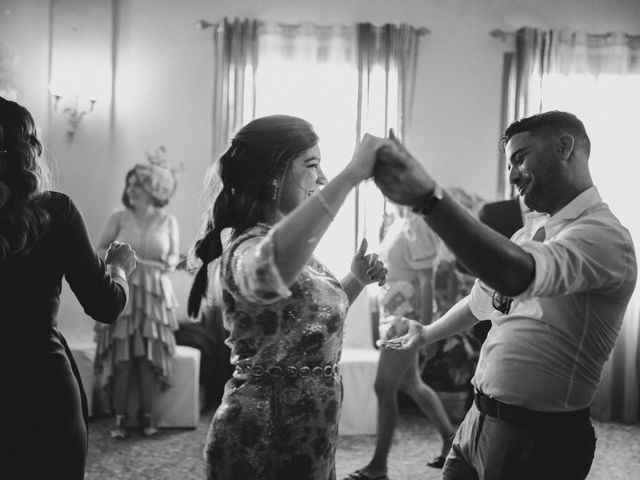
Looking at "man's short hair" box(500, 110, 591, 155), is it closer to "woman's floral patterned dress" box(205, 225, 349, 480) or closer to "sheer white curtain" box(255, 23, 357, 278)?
"woman's floral patterned dress" box(205, 225, 349, 480)

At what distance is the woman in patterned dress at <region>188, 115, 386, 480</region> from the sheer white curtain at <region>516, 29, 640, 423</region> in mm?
3896

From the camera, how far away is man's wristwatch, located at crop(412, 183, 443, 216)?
1.12 metres

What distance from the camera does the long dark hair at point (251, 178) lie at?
4.85ft

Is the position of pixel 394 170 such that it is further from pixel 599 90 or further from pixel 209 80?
pixel 599 90

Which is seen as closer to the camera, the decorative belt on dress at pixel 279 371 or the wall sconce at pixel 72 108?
the decorative belt on dress at pixel 279 371

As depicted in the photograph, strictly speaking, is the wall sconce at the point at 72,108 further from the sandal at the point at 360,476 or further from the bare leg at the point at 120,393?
the sandal at the point at 360,476

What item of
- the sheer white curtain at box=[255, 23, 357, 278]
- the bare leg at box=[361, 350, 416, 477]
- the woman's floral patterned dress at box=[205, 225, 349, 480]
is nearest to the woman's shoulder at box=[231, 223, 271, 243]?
the woman's floral patterned dress at box=[205, 225, 349, 480]

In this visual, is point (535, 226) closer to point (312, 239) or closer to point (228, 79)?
point (312, 239)

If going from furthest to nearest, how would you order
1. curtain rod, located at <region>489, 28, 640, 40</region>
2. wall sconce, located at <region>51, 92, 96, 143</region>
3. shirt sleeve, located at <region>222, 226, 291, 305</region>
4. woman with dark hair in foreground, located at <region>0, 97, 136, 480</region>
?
curtain rod, located at <region>489, 28, 640, 40</region>
wall sconce, located at <region>51, 92, 96, 143</region>
woman with dark hair in foreground, located at <region>0, 97, 136, 480</region>
shirt sleeve, located at <region>222, 226, 291, 305</region>

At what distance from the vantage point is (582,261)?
1268 mm

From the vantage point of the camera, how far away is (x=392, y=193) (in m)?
1.13

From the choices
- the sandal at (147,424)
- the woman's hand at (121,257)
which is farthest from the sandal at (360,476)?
the woman's hand at (121,257)

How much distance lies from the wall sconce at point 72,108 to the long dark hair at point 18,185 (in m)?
3.41

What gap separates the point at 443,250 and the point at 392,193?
344 centimetres
